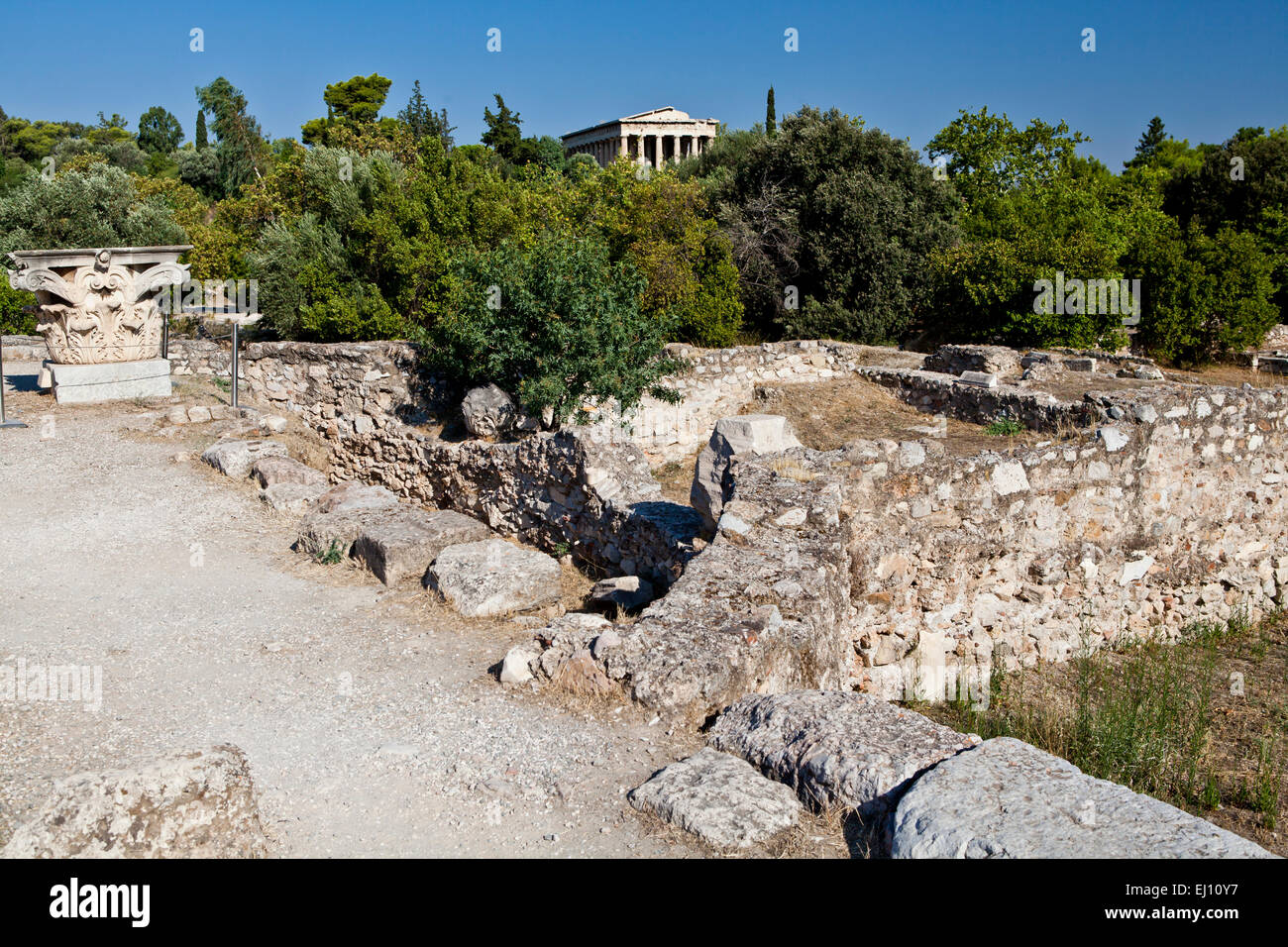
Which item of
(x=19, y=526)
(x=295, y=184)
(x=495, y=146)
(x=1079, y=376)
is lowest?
(x=19, y=526)

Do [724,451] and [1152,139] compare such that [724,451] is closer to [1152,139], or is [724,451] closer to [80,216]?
[80,216]

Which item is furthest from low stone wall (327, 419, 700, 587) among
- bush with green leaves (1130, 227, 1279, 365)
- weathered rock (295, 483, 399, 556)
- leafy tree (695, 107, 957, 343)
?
bush with green leaves (1130, 227, 1279, 365)

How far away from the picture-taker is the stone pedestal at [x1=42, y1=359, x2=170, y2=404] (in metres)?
13.4

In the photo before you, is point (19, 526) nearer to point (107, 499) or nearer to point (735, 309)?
point (107, 499)

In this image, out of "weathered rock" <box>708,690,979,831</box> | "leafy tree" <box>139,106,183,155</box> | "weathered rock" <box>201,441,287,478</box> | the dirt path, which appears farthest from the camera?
"leafy tree" <box>139,106,183,155</box>

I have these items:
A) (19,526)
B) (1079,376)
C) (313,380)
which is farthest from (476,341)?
(1079,376)

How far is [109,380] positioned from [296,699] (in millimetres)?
10791

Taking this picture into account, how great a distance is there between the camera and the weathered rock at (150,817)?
3.19 metres

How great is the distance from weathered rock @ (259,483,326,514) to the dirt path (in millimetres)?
178

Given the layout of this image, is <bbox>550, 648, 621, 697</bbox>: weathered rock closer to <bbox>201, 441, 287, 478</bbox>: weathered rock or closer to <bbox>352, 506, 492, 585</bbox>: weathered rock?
<bbox>352, 506, 492, 585</bbox>: weathered rock

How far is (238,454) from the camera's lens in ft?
34.5

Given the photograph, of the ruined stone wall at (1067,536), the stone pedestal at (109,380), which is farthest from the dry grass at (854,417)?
the stone pedestal at (109,380)
